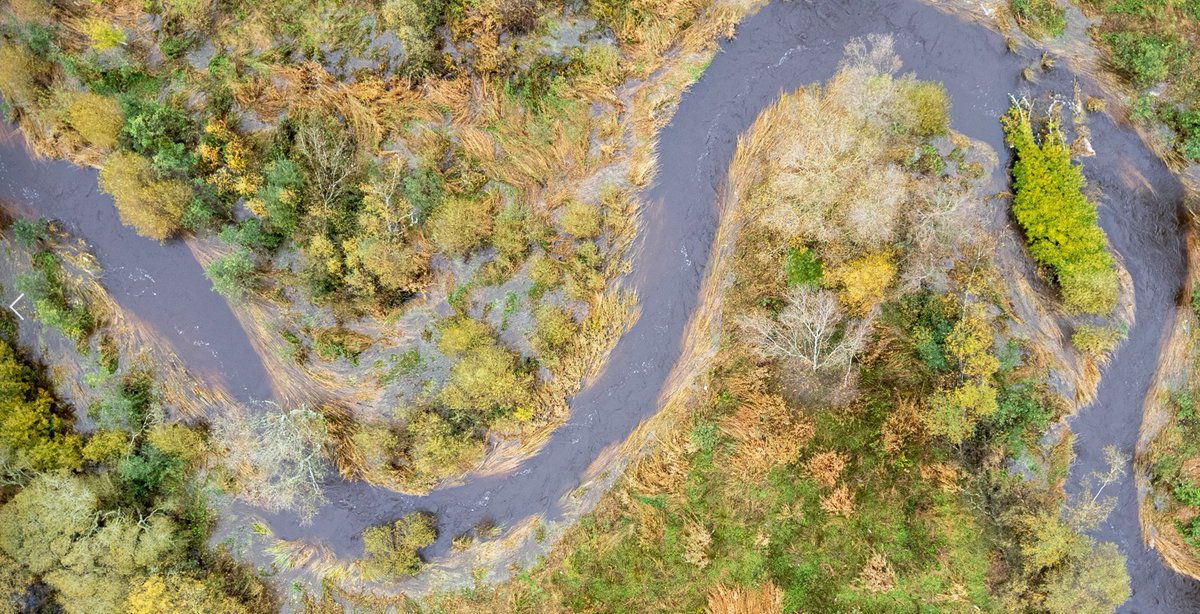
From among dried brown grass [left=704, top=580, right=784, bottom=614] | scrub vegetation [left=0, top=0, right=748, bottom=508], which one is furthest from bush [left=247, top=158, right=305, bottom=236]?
dried brown grass [left=704, top=580, right=784, bottom=614]

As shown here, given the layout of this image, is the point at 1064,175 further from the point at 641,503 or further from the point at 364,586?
the point at 364,586

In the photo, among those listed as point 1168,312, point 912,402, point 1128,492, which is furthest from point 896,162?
point 1128,492

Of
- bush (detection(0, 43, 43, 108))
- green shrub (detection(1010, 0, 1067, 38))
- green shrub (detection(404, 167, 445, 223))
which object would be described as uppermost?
green shrub (detection(1010, 0, 1067, 38))

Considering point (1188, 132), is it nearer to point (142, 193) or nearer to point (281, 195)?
point (281, 195)

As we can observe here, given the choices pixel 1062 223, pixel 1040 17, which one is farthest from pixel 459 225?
pixel 1040 17

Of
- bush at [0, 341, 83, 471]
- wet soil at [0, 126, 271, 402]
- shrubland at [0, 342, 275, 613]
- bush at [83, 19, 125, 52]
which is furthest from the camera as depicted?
wet soil at [0, 126, 271, 402]

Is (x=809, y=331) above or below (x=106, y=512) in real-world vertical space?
above

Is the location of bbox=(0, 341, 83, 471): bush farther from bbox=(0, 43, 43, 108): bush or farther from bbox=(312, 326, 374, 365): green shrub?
bbox=(312, 326, 374, 365): green shrub
